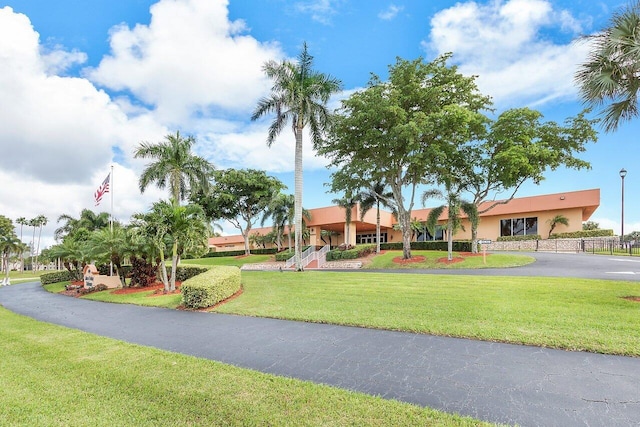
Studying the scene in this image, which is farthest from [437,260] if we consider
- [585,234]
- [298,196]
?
[585,234]

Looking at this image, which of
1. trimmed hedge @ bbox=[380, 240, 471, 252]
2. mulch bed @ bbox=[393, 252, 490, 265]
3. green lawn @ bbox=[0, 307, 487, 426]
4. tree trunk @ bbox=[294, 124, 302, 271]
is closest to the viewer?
green lawn @ bbox=[0, 307, 487, 426]

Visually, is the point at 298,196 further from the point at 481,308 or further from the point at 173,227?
the point at 481,308

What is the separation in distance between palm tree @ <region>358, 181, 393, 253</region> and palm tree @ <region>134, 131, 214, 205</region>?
476 inches

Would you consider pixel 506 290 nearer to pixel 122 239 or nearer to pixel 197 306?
pixel 197 306

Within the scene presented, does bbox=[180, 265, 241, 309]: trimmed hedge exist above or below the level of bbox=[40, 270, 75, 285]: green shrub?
above

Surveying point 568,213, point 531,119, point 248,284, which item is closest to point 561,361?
point 248,284

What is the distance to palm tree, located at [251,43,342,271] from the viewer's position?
18547 mm

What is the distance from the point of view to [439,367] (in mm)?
4551

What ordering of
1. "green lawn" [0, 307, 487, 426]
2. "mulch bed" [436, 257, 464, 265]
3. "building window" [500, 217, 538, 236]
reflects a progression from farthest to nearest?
"building window" [500, 217, 538, 236] < "mulch bed" [436, 257, 464, 265] < "green lawn" [0, 307, 487, 426]

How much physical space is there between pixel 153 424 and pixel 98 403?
0.98 meters

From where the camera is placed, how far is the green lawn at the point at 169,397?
10.6 ft

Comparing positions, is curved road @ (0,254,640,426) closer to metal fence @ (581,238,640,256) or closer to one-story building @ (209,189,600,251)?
one-story building @ (209,189,600,251)

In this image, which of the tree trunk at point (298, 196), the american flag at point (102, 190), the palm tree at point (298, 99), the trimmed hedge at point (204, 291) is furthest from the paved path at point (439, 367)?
the american flag at point (102, 190)

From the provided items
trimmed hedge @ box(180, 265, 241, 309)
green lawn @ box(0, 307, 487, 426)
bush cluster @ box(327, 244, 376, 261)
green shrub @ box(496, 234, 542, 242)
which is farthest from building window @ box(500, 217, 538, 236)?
green lawn @ box(0, 307, 487, 426)
